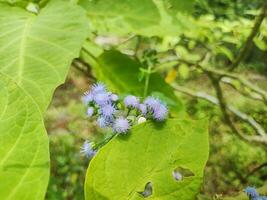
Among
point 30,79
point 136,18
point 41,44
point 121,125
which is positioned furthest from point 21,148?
point 136,18

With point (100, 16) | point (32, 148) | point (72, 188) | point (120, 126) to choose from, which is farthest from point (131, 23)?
point (72, 188)

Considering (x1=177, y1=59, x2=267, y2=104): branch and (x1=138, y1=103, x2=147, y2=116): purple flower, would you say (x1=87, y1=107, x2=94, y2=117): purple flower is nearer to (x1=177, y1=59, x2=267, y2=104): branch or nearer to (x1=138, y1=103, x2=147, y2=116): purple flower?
(x1=138, y1=103, x2=147, y2=116): purple flower

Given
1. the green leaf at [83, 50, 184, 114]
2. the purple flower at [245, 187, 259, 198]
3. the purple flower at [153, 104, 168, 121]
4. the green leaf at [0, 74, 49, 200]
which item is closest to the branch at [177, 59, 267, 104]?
the green leaf at [83, 50, 184, 114]

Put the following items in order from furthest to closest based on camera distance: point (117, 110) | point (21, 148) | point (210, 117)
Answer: point (210, 117) < point (117, 110) < point (21, 148)

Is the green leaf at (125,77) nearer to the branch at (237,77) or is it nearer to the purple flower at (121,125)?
the purple flower at (121,125)

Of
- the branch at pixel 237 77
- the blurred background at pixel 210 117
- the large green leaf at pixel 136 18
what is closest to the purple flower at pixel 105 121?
the large green leaf at pixel 136 18

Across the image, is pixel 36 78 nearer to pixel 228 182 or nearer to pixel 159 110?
pixel 159 110

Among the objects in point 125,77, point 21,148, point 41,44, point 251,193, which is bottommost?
point 125,77

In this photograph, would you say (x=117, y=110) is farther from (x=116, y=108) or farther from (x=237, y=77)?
(x=237, y=77)
